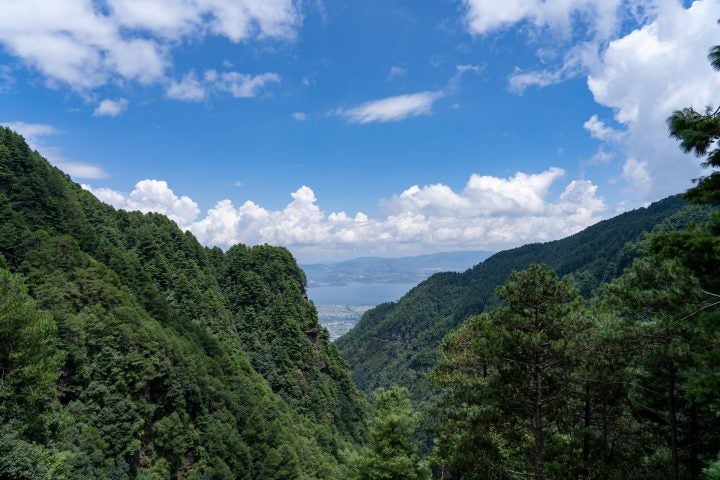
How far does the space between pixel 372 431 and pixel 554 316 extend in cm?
1016

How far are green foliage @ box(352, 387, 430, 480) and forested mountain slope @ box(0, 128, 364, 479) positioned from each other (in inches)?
587

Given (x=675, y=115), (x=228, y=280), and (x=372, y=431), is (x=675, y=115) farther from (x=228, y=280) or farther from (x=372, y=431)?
(x=228, y=280)

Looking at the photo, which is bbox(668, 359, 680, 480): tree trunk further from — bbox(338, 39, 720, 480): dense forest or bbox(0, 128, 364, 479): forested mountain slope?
bbox(0, 128, 364, 479): forested mountain slope

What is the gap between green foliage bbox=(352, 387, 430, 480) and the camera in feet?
60.6

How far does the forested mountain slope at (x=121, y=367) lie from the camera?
22.5m

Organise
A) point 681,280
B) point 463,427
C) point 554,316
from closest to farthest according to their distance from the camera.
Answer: point 681,280 → point 554,316 → point 463,427

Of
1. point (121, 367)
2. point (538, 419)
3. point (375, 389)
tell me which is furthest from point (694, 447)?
point (121, 367)

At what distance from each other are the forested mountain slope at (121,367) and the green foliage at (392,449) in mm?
14922

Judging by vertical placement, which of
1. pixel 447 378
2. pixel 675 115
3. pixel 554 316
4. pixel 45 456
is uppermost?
pixel 675 115

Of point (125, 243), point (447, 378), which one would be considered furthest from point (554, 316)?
point (125, 243)

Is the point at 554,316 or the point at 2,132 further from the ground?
the point at 2,132

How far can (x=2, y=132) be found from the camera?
51.8 meters

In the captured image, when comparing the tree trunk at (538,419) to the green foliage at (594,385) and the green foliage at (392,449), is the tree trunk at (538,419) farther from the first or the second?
the green foliage at (392,449)

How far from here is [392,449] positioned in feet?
62.1
